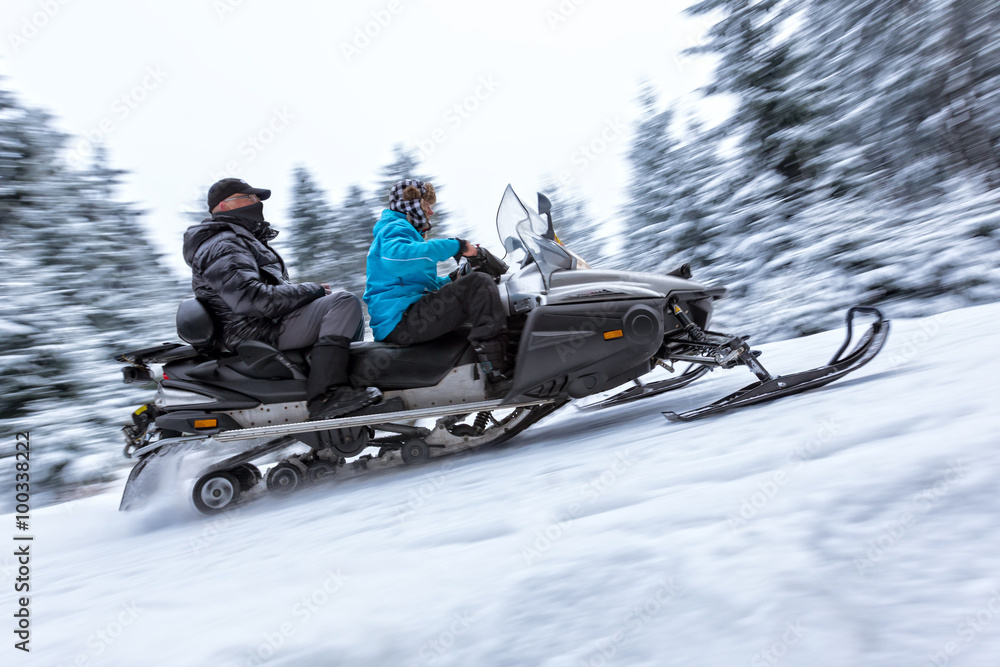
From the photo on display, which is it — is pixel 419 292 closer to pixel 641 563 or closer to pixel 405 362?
pixel 405 362

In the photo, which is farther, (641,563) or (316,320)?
(316,320)

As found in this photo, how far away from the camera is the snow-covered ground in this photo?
1064 mm

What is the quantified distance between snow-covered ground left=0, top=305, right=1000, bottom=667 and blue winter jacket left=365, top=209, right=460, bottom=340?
0.93 m

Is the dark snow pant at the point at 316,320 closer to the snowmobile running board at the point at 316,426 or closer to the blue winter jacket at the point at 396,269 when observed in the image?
the blue winter jacket at the point at 396,269

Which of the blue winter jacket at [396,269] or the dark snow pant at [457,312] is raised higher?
the blue winter jacket at [396,269]

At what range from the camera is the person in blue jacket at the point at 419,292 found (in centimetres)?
302

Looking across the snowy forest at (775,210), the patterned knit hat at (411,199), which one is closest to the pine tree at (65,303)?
the snowy forest at (775,210)

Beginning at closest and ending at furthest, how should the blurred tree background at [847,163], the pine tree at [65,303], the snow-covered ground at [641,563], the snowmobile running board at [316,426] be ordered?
the snow-covered ground at [641,563]
the snowmobile running board at [316,426]
the pine tree at [65,303]
the blurred tree background at [847,163]

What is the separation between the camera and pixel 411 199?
125 inches

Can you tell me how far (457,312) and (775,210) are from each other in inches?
262

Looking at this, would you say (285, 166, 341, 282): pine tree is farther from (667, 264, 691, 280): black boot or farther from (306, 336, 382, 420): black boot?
(667, 264, 691, 280): black boot

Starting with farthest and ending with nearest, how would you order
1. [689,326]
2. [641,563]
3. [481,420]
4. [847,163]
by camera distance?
[847,163]
[481,420]
[689,326]
[641,563]

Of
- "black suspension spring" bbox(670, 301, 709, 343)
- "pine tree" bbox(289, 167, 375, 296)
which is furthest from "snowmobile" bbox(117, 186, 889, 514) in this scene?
"pine tree" bbox(289, 167, 375, 296)

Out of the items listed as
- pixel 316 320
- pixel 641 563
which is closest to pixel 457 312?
pixel 316 320
